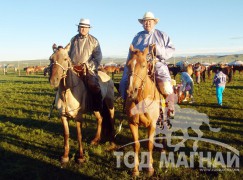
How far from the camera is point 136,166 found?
582cm

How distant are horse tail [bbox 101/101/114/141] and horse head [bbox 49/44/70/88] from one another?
2600mm

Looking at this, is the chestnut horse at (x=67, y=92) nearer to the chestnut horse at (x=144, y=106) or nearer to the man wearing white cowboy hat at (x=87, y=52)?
the man wearing white cowboy hat at (x=87, y=52)

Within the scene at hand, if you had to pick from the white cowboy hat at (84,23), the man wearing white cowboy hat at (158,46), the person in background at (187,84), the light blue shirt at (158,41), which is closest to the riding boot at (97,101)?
the man wearing white cowboy hat at (158,46)

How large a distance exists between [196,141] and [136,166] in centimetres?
270

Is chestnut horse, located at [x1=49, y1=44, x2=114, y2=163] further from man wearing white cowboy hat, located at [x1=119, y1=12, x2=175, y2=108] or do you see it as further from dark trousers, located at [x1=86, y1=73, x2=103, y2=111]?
man wearing white cowboy hat, located at [x1=119, y1=12, x2=175, y2=108]

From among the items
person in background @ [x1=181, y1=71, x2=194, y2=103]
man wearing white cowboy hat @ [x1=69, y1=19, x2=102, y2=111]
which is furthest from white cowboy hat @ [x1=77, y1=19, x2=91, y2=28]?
person in background @ [x1=181, y1=71, x2=194, y2=103]

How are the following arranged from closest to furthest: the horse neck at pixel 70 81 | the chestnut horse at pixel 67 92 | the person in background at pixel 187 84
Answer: the chestnut horse at pixel 67 92 < the horse neck at pixel 70 81 < the person in background at pixel 187 84

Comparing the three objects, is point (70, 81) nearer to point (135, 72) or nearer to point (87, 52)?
point (87, 52)

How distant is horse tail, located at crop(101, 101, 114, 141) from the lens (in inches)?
310

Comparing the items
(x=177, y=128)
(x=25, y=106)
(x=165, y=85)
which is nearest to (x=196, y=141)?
(x=177, y=128)

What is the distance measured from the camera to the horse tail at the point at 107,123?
25.9 ft

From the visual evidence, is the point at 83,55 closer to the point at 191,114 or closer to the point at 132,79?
the point at 132,79

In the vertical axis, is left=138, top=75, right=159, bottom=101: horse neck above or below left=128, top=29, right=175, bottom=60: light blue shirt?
below

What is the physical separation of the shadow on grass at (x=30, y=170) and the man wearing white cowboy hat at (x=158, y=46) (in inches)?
87.5
